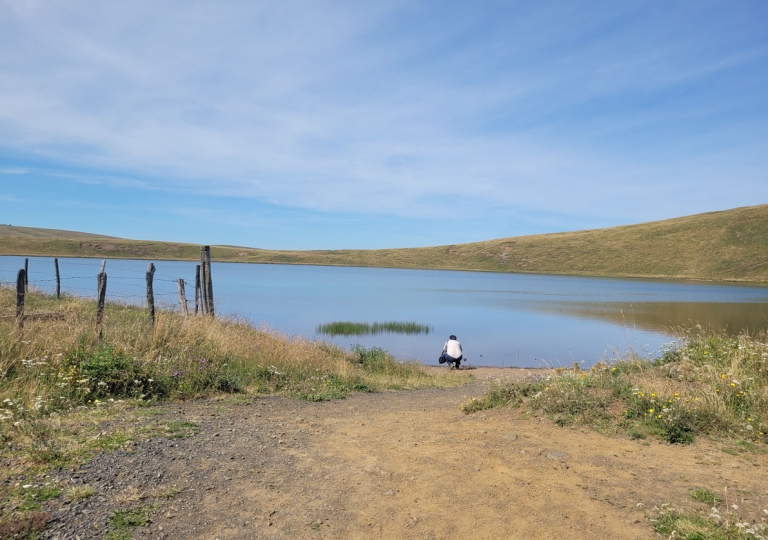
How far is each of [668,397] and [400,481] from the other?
4.17 m

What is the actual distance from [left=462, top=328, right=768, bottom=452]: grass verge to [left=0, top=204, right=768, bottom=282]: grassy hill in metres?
86.4

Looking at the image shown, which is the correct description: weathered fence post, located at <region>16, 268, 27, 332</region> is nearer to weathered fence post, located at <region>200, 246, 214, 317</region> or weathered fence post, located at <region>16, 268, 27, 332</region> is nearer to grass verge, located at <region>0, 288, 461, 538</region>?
grass verge, located at <region>0, 288, 461, 538</region>

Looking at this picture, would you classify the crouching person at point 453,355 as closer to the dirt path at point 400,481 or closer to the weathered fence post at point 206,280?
the weathered fence post at point 206,280

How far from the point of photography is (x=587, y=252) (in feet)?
363

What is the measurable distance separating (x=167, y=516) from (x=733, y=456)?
5.91 m

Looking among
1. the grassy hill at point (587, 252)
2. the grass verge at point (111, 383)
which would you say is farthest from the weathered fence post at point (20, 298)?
the grassy hill at point (587, 252)

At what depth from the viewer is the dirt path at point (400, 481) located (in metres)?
4.23

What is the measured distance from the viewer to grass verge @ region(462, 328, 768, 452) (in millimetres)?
6575

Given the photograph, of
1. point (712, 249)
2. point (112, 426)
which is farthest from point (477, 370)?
point (712, 249)

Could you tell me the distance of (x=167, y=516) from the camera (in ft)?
13.8

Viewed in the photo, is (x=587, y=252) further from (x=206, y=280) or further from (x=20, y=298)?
(x=20, y=298)

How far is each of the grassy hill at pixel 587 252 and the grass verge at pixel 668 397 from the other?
86.4 m

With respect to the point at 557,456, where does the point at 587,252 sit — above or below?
above

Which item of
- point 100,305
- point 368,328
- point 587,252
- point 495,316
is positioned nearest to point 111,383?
point 100,305
